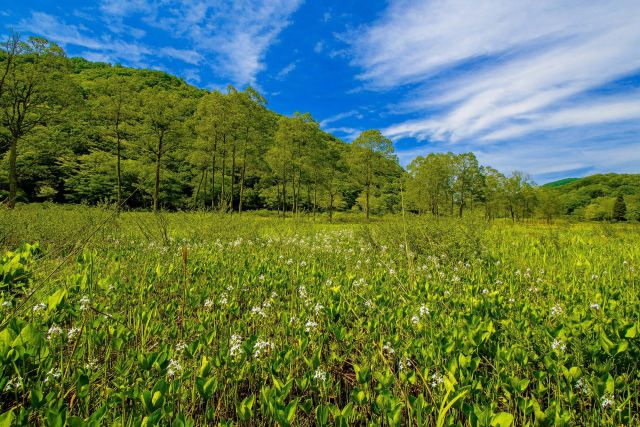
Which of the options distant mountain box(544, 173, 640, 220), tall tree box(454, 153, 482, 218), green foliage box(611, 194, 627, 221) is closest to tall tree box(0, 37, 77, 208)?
tall tree box(454, 153, 482, 218)

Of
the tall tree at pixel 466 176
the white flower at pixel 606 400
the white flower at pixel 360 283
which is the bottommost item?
the white flower at pixel 606 400

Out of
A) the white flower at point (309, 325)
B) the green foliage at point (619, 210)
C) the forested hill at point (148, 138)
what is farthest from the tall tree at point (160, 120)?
the green foliage at point (619, 210)

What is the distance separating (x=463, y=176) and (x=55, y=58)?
224 ft

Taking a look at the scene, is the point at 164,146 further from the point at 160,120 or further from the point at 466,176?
the point at 466,176

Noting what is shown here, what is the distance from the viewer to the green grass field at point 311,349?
1704mm

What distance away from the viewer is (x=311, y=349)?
2.71 metres

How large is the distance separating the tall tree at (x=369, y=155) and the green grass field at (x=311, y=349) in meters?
40.7

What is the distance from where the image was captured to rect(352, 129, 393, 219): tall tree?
44906 mm

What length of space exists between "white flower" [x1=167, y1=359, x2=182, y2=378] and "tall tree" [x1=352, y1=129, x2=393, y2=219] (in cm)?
4365

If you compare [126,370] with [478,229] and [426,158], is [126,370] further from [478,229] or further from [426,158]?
[426,158]

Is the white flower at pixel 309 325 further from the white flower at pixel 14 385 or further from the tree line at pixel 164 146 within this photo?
the tree line at pixel 164 146

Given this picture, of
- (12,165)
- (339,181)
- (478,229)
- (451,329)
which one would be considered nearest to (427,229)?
(478,229)

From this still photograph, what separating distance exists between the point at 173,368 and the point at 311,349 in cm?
119

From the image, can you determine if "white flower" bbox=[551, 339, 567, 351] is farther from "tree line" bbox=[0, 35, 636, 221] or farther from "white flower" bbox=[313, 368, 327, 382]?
"tree line" bbox=[0, 35, 636, 221]
